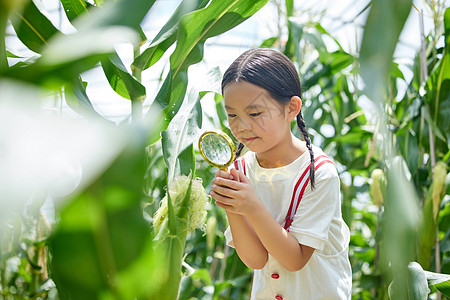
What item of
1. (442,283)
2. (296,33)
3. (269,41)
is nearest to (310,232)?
(442,283)

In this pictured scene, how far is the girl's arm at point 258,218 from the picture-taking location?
65 centimetres

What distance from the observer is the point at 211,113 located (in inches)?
68.3

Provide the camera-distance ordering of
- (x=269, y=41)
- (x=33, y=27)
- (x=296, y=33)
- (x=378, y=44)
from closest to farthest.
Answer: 1. (x=378, y=44)
2. (x=33, y=27)
3. (x=296, y=33)
4. (x=269, y=41)

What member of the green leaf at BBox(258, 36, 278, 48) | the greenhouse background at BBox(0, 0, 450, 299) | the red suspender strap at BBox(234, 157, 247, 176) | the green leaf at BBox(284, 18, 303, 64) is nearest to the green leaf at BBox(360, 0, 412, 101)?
the greenhouse background at BBox(0, 0, 450, 299)

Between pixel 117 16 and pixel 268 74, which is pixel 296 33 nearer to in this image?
pixel 268 74

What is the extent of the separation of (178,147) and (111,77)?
6.2 inches

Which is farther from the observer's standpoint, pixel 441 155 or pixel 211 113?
pixel 211 113

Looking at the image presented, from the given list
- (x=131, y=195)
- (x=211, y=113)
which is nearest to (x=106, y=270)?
(x=131, y=195)

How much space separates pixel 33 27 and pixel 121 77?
13 cm

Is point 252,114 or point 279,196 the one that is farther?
point 279,196

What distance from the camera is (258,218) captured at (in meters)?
0.68

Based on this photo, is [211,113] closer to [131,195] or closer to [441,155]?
[441,155]

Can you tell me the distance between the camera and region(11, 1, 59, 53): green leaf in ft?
1.74

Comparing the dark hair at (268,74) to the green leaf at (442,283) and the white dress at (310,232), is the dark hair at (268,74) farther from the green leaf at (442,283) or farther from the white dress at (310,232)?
the green leaf at (442,283)
